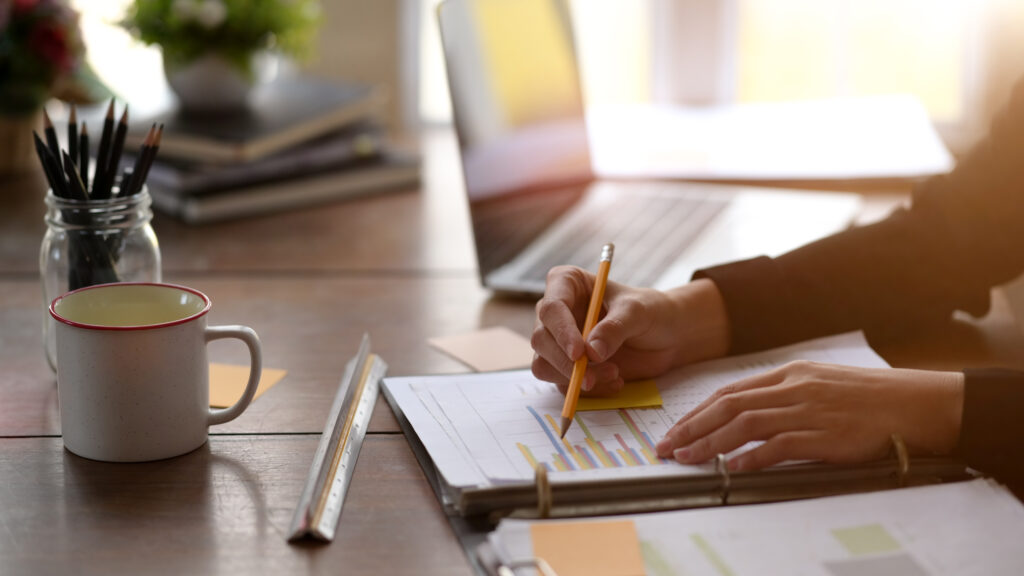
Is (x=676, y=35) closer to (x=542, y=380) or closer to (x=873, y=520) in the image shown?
(x=542, y=380)

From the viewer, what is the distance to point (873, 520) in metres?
0.63

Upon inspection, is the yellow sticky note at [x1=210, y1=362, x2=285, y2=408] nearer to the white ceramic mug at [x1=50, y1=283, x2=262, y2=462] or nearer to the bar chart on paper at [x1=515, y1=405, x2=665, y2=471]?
the white ceramic mug at [x1=50, y1=283, x2=262, y2=462]

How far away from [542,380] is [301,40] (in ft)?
3.12

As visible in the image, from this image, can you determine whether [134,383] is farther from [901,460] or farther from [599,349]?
[901,460]

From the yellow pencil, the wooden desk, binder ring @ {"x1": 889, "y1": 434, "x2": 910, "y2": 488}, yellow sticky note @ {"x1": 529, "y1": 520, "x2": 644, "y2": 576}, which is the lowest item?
the wooden desk

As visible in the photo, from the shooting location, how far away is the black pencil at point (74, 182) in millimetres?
832

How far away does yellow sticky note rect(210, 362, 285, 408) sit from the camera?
2.78ft

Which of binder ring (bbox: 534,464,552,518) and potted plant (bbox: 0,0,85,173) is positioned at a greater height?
potted plant (bbox: 0,0,85,173)

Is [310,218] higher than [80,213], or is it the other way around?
[80,213]

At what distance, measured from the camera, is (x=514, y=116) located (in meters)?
1.33

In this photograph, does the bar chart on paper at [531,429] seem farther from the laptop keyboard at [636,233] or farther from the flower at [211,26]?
the flower at [211,26]

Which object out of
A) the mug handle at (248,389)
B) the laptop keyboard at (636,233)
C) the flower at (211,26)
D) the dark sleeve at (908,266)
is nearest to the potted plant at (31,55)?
the flower at (211,26)

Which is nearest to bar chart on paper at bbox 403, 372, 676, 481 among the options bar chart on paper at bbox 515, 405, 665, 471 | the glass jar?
bar chart on paper at bbox 515, 405, 665, 471

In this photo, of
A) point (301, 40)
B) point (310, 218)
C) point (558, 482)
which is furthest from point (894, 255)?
point (301, 40)
